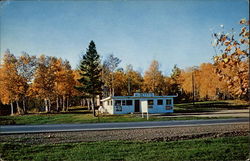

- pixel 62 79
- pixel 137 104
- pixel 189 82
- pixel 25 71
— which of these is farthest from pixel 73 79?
pixel 189 82

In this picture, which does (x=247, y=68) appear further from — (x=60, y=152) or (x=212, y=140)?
(x=60, y=152)

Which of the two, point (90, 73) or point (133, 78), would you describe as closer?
point (90, 73)

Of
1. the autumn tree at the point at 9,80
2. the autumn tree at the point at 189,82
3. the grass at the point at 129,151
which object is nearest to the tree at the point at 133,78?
the autumn tree at the point at 189,82

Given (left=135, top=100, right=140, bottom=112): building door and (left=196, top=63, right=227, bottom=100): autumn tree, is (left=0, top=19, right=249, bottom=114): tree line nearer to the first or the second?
(left=196, top=63, right=227, bottom=100): autumn tree

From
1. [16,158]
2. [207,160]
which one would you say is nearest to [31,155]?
[16,158]

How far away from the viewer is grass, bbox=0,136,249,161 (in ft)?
17.5

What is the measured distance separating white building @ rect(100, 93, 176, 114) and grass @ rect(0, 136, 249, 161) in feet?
58.8

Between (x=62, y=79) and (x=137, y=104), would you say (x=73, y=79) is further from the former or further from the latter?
(x=137, y=104)

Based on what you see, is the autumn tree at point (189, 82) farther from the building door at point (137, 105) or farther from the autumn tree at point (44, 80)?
the autumn tree at point (44, 80)

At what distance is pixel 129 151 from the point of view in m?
5.95

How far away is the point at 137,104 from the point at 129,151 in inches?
788

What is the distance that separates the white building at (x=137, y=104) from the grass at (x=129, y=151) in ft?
58.8

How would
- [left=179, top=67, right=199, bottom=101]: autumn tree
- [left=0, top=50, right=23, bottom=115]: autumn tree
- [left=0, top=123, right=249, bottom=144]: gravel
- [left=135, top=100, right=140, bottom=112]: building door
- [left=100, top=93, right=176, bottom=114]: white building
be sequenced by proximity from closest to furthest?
[left=0, top=123, right=249, bottom=144]: gravel → [left=100, top=93, right=176, bottom=114]: white building → [left=135, top=100, right=140, bottom=112]: building door → [left=0, top=50, right=23, bottom=115]: autumn tree → [left=179, top=67, right=199, bottom=101]: autumn tree

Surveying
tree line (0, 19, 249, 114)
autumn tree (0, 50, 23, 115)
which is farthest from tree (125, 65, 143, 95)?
autumn tree (0, 50, 23, 115)
